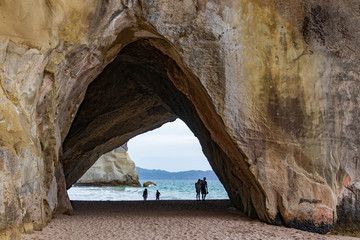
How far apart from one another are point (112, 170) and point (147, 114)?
29.1 meters

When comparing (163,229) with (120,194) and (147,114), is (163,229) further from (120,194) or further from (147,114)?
Result: (120,194)

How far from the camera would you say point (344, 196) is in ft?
29.3

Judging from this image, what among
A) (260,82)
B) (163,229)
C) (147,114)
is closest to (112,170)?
(147,114)

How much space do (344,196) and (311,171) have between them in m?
0.95

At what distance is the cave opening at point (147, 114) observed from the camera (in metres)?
9.88

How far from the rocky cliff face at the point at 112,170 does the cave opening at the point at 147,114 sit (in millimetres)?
26196

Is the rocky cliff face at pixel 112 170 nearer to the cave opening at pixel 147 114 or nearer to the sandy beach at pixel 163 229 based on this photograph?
the cave opening at pixel 147 114

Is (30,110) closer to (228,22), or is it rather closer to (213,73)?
(213,73)

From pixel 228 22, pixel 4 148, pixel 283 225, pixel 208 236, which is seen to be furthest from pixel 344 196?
pixel 4 148

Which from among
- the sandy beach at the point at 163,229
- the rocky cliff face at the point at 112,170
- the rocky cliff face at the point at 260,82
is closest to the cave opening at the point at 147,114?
the rocky cliff face at the point at 260,82

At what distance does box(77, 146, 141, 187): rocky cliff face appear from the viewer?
43250 millimetres

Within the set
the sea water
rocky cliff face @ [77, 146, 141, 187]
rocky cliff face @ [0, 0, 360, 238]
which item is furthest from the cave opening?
rocky cliff face @ [77, 146, 141, 187]

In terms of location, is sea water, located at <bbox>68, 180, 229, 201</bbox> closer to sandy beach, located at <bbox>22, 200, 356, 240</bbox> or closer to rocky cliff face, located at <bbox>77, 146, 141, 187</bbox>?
rocky cliff face, located at <bbox>77, 146, 141, 187</bbox>

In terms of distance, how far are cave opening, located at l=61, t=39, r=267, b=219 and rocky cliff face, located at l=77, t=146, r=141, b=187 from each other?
26196 mm
